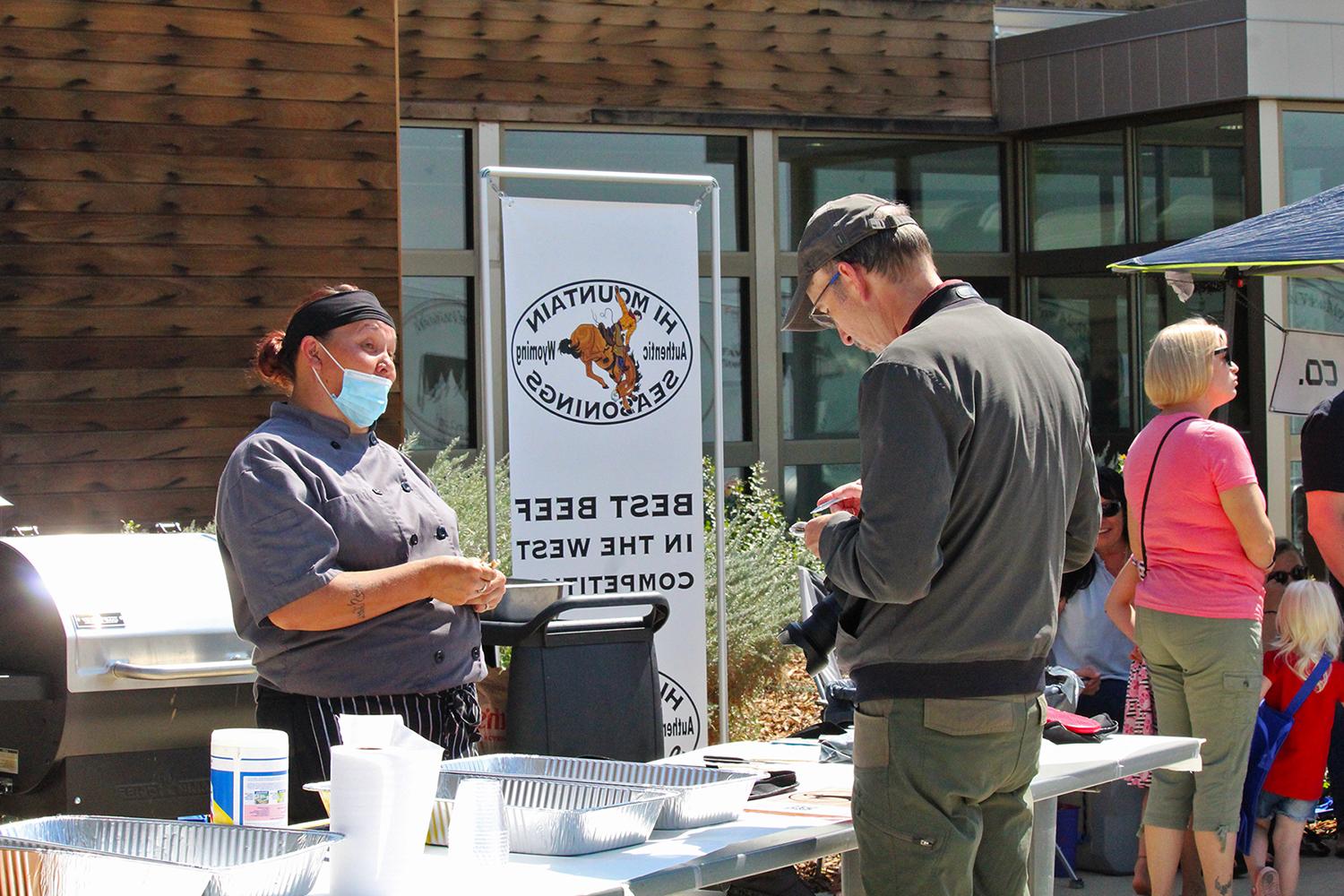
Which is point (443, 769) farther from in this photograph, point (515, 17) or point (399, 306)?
point (515, 17)

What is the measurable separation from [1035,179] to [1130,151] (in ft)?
2.60

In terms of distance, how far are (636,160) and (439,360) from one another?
186cm

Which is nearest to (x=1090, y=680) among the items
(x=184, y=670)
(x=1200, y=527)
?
(x=1200, y=527)

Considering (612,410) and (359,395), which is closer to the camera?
(359,395)

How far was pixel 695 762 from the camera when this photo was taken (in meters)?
2.99

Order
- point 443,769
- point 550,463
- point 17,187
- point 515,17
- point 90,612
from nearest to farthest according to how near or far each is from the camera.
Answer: point 443,769
point 90,612
point 550,463
point 17,187
point 515,17

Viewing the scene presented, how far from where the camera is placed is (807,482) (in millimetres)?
10125

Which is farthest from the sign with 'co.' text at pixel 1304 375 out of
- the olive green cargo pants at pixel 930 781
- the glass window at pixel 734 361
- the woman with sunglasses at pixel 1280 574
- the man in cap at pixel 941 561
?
the olive green cargo pants at pixel 930 781

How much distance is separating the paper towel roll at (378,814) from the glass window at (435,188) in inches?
301

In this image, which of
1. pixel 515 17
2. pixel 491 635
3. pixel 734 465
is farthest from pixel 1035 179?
pixel 491 635

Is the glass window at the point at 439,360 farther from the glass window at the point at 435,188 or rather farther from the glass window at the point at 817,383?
the glass window at the point at 817,383

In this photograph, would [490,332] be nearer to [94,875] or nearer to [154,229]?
[154,229]

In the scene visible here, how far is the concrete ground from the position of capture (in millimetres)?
5039

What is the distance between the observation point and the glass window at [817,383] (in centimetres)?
1015
